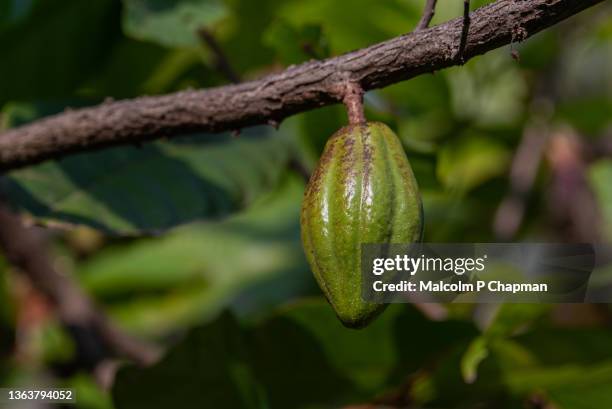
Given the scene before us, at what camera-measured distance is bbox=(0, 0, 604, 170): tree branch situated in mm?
720

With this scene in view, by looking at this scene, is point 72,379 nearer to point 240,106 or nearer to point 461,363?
point 461,363

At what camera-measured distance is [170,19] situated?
143 cm

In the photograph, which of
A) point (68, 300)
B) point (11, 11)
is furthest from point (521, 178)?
point (11, 11)

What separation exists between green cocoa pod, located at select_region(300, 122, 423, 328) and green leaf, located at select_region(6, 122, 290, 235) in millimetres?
510

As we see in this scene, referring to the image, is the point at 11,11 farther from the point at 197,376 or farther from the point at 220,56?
the point at 197,376

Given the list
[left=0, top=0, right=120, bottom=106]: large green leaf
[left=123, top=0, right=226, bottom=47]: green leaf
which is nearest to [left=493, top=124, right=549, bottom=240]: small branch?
[left=123, top=0, right=226, bottom=47]: green leaf

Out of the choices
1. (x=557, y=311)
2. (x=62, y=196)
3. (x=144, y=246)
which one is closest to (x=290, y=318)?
(x=62, y=196)

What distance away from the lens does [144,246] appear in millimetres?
2439

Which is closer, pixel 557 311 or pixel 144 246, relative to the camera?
pixel 557 311

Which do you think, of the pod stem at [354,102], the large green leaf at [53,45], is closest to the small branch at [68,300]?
the large green leaf at [53,45]

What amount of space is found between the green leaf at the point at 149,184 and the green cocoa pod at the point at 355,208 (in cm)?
51

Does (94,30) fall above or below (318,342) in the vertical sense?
above

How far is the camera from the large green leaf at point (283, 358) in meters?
1.21

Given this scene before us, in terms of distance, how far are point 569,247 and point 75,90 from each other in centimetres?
96
